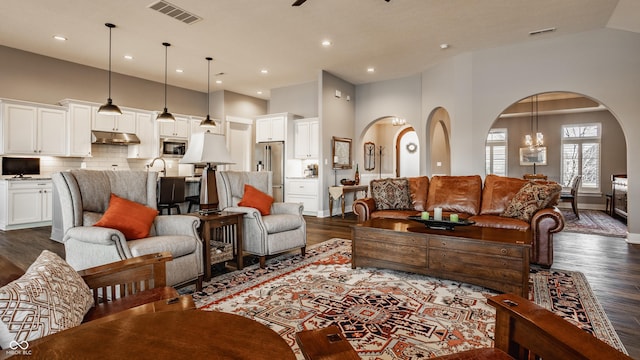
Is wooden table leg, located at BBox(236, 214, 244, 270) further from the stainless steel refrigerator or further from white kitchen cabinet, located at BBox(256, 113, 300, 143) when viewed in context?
white kitchen cabinet, located at BBox(256, 113, 300, 143)

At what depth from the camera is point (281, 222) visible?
11.8 feet

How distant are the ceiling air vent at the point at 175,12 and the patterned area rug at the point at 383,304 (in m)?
3.45

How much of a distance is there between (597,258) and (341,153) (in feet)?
16.2

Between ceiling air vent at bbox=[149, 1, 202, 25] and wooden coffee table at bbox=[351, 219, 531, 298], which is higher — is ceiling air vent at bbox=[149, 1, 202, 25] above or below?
above

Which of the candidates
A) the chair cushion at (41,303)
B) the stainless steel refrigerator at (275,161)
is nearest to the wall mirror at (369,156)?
the stainless steel refrigerator at (275,161)

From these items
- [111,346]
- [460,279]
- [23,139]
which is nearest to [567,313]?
[460,279]

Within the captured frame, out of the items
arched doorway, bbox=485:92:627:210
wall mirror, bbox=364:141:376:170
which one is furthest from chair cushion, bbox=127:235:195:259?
arched doorway, bbox=485:92:627:210

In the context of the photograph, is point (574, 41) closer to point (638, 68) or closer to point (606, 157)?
point (638, 68)

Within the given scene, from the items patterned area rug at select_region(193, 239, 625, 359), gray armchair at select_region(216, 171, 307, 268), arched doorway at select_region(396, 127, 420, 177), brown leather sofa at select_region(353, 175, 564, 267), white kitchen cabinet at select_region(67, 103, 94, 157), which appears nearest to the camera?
patterned area rug at select_region(193, 239, 625, 359)

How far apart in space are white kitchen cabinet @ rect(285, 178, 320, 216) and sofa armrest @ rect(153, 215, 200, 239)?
14.9 ft

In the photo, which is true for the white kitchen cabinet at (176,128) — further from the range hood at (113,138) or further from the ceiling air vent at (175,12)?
the ceiling air vent at (175,12)

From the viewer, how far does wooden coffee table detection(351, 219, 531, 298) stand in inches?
104

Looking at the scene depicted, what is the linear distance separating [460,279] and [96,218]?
119 inches

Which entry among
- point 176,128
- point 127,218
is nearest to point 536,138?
point 176,128
